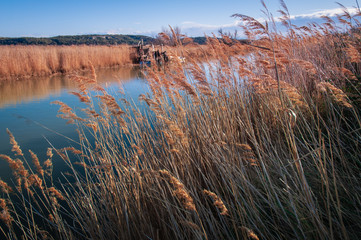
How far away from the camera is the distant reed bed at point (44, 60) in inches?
419

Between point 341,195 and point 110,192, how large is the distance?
168cm

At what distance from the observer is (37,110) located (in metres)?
6.70

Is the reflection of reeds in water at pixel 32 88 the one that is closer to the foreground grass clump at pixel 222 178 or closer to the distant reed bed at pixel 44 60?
the distant reed bed at pixel 44 60

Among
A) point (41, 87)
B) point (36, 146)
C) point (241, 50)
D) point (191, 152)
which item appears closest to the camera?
point (191, 152)

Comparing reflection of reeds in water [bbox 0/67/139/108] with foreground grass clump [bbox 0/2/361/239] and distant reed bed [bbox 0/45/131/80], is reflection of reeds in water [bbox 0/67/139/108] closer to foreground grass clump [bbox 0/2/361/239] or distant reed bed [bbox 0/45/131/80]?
distant reed bed [bbox 0/45/131/80]

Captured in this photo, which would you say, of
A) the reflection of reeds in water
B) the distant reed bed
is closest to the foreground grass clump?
the reflection of reeds in water

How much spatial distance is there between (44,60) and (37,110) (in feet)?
20.8

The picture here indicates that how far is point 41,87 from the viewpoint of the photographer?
369 inches

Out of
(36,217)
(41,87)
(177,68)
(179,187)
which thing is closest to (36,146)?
(36,217)

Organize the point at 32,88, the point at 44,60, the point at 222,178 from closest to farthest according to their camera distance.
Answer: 1. the point at 222,178
2. the point at 32,88
3. the point at 44,60

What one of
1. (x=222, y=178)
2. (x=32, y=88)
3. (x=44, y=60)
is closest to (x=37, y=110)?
(x=32, y=88)

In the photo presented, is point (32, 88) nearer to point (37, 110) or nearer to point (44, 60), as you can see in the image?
point (37, 110)

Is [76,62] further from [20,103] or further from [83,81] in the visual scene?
[83,81]

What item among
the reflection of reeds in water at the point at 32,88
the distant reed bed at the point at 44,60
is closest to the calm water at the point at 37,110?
the reflection of reeds in water at the point at 32,88
